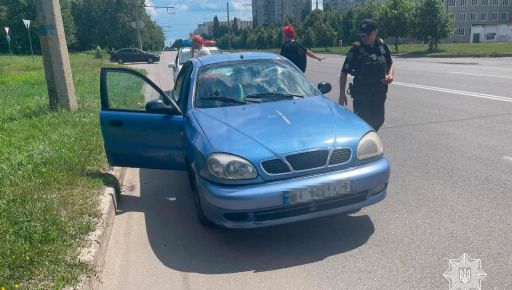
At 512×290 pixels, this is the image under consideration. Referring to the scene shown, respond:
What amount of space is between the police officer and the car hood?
3.19 feet

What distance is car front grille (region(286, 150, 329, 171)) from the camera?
3.74 meters

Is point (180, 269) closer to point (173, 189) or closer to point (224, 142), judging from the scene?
point (224, 142)

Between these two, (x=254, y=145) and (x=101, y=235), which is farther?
(x=101, y=235)

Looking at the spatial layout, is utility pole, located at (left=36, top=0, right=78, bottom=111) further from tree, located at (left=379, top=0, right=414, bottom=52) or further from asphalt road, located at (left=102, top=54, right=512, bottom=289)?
tree, located at (left=379, top=0, right=414, bottom=52)

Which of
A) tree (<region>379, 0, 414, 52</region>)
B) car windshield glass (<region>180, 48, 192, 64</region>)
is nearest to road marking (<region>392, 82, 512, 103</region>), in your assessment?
car windshield glass (<region>180, 48, 192, 64</region>)

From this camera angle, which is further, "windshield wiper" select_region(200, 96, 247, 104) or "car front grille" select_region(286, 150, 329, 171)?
"windshield wiper" select_region(200, 96, 247, 104)

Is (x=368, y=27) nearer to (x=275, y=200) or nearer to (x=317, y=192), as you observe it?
(x=317, y=192)

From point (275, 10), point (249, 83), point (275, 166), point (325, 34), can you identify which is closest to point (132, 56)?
point (325, 34)

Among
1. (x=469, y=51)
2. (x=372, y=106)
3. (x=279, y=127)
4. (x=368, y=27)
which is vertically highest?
(x=368, y=27)

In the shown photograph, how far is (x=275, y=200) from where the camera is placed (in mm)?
3633

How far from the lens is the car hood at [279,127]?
383 cm

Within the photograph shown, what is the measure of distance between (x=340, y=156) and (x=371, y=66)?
2.05m

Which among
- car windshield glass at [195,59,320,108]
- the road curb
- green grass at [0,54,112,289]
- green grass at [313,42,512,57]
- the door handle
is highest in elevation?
car windshield glass at [195,59,320,108]

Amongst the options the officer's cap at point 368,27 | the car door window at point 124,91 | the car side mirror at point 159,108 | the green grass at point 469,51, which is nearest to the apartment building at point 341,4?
the green grass at point 469,51
